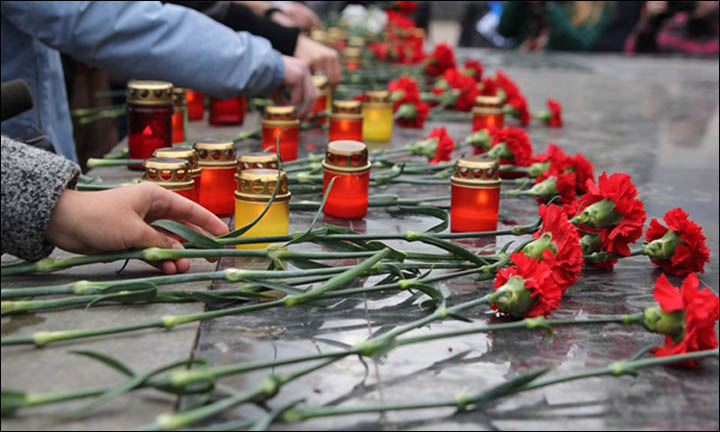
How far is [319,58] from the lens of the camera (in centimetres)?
213

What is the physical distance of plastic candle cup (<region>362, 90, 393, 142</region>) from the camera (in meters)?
1.92

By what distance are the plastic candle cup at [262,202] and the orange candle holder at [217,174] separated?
18 cm

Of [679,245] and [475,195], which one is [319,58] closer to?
[475,195]

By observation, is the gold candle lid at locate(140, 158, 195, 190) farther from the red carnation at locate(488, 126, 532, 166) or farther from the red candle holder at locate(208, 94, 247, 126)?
the red candle holder at locate(208, 94, 247, 126)

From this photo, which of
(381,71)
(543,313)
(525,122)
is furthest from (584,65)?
(543,313)

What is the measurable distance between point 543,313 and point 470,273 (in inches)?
5.2

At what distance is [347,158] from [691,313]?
1.94 feet

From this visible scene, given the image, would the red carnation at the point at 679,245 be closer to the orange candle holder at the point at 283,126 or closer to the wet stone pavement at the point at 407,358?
the wet stone pavement at the point at 407,358

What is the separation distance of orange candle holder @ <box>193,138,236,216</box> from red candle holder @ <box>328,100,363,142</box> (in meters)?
0.48

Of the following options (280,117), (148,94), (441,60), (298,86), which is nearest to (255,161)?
(148,94)

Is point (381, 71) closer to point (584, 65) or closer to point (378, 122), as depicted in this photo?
point (378, 122)

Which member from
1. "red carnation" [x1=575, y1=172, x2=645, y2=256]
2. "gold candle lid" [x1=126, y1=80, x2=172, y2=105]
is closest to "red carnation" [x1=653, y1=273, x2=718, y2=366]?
"red carnation" [x1=575, y1=172, x2=645, y2=256]

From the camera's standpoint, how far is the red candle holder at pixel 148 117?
1490 millimetres

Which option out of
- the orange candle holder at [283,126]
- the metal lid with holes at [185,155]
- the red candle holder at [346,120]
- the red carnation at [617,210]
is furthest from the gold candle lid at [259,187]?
the red candle holder at [346,120]
